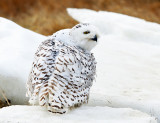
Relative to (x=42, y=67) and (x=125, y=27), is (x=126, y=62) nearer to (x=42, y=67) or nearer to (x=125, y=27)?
(x=125, y=27)

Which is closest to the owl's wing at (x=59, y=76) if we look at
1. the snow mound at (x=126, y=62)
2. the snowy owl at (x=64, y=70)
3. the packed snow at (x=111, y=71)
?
the snowy owl at (x=64, y=70)

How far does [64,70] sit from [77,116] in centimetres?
34

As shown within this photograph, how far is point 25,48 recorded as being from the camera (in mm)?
3676

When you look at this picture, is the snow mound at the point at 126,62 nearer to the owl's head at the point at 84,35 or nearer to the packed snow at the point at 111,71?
the packed snow at the point at 111,71

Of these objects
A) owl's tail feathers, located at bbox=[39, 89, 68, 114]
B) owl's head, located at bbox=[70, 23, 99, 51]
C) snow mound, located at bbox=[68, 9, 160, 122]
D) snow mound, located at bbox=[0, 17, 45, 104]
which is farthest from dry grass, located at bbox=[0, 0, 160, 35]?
owl's tail feathers, located at bbox=[39, 89, 68, 114]

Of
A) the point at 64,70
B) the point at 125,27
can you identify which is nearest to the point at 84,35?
the point at 64,70

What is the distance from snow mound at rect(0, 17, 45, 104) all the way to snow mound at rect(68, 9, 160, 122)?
70 cm

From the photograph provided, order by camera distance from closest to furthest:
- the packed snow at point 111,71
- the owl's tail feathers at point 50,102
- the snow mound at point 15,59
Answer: the owl's tail feathers at point 50,102 < the packed snow at point 111,71 < the snow mound at point 15,59

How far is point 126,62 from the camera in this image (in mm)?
4328

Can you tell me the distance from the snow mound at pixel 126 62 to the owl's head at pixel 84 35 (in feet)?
2.25

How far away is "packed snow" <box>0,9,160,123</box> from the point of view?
2.47 metres

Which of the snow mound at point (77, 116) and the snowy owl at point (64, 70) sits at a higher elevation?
the snowy owl at point (64, 70)

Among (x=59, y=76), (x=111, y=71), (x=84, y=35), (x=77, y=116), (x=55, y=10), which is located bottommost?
A: (x=77, y=116)

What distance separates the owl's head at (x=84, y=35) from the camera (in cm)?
251
